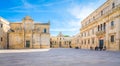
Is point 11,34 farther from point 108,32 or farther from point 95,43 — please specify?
point 108,32

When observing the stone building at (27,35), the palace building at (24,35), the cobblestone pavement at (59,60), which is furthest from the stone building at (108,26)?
the palace building at (24,35)

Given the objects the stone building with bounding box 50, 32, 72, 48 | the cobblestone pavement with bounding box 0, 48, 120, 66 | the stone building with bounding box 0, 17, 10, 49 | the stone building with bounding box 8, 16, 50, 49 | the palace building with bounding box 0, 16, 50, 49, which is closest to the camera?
the cobblestone pavement with bounding box 0, 48, 120, 66

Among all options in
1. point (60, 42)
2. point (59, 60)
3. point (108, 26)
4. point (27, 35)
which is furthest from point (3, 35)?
point (60, 42)

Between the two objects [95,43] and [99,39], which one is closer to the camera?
[99,39]

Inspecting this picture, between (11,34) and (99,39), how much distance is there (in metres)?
27.1

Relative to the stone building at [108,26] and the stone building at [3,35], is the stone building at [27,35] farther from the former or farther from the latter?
the stone building at [108,26]

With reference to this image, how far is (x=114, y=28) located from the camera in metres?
27.5

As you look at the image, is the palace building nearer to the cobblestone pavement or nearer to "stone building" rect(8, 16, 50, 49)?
"stone building" rect(8, 16, 50, 49)

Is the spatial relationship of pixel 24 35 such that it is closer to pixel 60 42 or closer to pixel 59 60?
pixel 59 60

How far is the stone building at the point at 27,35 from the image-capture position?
45.1 meters

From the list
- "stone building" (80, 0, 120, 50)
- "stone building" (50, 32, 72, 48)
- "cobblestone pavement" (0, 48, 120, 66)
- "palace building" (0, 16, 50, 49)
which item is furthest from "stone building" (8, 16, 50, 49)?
"stone building" (50, 32, 72, 48)

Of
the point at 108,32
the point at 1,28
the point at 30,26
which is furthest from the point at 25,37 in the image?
the point at 108,32

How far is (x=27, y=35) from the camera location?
150 feet

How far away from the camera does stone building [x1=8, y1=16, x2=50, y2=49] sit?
4506 centimetres
